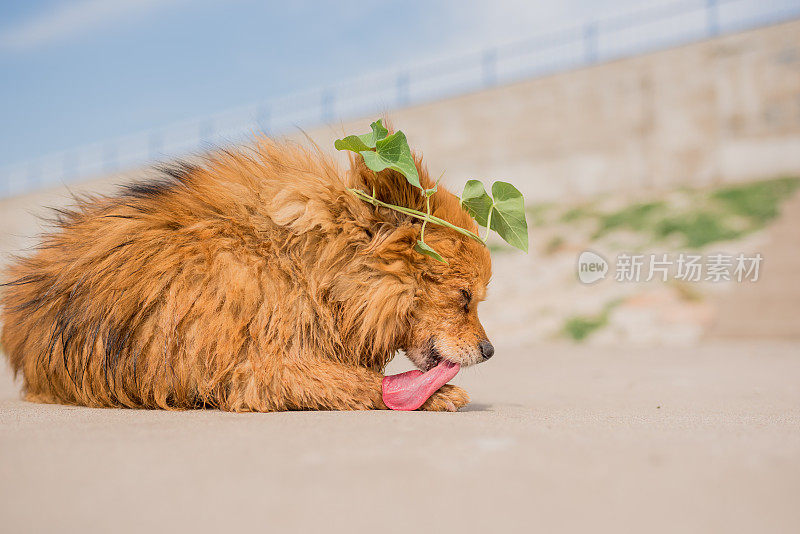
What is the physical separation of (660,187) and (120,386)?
1613 cm

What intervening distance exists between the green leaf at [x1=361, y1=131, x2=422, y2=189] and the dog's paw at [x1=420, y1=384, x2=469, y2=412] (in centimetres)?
102

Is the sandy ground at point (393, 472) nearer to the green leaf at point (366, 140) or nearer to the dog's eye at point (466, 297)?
the dog's eye at point (466, 297)

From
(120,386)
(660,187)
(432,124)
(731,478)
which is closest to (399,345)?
(120,386)

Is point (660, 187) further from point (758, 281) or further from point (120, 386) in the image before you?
point (120, 386)

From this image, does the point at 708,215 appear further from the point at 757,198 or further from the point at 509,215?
the point at 509,215

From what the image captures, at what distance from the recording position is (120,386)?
10.9 ft

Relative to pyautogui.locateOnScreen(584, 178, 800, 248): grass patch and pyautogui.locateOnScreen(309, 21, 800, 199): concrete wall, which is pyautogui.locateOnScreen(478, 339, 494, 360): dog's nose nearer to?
pyautogui.locateOnScreen(584, 178, 800, 248): grass patch

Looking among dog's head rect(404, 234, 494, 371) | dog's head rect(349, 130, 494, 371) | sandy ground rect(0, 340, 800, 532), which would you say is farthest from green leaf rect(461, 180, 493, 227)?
sandy ground rect(0, 340, 800, 532)

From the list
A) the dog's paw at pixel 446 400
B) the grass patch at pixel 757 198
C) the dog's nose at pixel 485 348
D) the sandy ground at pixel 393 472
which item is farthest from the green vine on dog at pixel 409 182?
the grass patch at pixel 757 198

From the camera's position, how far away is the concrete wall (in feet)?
52.6

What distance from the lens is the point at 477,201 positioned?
3684 mm

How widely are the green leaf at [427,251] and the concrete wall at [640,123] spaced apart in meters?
12.6

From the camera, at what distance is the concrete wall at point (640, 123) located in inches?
631

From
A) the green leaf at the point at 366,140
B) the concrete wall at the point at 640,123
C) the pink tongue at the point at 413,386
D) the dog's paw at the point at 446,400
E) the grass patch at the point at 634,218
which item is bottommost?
the dog's paw at the point at 446,400
